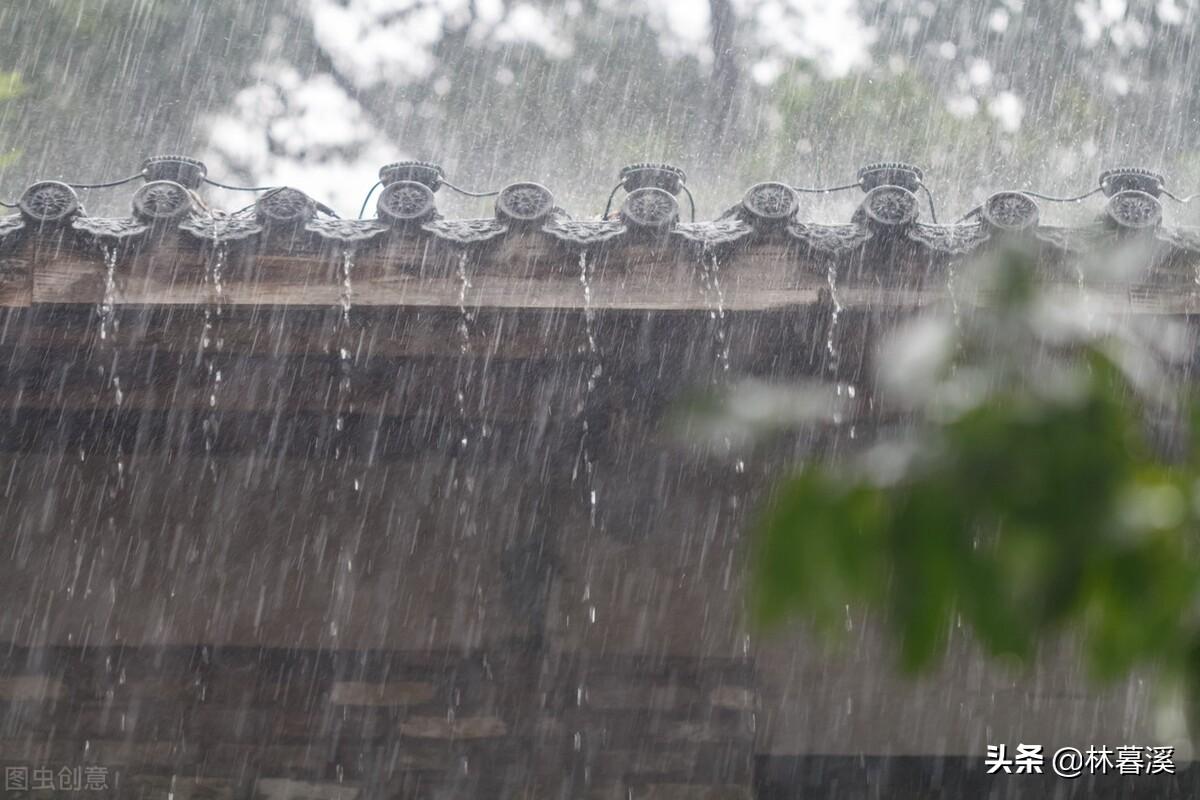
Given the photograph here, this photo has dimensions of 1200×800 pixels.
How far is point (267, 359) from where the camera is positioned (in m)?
2.49

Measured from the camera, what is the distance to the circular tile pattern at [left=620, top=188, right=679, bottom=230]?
2365 millimetres

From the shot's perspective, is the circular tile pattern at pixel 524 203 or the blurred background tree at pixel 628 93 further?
the blurred background tree at pixel 628 93

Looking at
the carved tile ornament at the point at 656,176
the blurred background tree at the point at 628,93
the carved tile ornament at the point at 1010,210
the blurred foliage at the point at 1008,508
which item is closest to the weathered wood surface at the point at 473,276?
the carved tile ornament at the point at 1010,210

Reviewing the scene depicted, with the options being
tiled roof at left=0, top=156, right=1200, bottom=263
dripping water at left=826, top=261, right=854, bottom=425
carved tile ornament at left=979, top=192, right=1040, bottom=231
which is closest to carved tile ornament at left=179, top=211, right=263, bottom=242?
tiled roof at left=0, top=156, right=1200, bottom=263

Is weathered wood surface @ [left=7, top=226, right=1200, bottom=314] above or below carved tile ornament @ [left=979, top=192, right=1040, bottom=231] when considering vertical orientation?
below

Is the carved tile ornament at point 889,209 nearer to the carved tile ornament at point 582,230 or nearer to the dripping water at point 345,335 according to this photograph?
the carved tile ornament at point 582,230

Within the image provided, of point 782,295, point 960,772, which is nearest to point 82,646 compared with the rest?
point 782,295

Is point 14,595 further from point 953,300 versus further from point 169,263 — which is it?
point 953,300

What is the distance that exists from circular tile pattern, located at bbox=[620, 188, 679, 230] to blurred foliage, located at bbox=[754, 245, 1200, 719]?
1549mm

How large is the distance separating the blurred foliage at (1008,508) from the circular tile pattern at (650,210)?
1.55 meters

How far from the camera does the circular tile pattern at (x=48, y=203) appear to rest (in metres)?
2.38

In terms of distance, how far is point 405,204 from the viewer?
A: 239 cm

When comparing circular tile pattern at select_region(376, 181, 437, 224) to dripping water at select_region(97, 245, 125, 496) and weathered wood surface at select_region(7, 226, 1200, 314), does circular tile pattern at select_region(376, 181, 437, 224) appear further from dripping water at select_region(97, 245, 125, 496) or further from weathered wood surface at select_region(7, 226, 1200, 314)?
dripping water at select_region(97, 245, 125, 496)

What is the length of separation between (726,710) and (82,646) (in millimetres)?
1507
